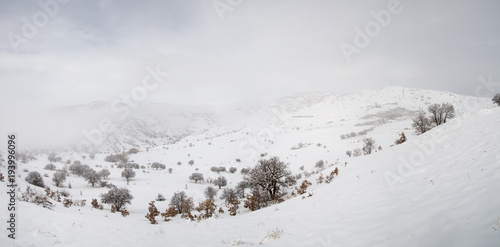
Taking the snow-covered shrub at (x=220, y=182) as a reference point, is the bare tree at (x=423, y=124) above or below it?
above

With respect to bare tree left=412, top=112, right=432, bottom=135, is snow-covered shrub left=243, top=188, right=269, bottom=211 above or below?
below

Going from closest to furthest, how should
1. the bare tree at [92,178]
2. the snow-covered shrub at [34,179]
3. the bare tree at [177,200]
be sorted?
the snow-covered shrub at [34,179], the bare tree at [177,200], the bare tree at [92,178]

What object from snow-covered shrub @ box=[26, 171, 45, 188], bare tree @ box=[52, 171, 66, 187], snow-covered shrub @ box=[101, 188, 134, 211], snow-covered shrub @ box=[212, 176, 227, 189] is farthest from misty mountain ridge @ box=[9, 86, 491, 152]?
bare tree @ box=[52, 171, 66, 187]

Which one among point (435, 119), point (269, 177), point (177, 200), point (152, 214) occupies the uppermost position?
point (435, 119)

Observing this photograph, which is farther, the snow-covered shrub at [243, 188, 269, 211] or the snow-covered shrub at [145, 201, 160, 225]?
the snow-covered shrub at [243, 188, 269, 211]

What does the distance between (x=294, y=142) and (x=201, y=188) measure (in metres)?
36.1

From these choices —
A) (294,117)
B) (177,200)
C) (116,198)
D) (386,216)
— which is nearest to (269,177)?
(177,200)

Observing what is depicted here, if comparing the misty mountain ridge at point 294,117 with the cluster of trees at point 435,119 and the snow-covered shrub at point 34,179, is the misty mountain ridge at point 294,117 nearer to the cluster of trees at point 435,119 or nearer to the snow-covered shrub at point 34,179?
the cluster of trees at point 435,119

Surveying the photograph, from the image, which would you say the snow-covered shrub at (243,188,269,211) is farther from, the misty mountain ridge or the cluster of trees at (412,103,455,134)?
the misty mountain ridge

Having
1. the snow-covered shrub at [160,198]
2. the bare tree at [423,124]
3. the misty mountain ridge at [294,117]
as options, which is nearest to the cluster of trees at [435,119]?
the bare tree at [423,124]

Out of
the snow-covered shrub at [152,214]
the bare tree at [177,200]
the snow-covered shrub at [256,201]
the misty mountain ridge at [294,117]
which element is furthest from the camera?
the misty mountain ridge at [294,117]

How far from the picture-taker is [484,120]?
12.3 meters

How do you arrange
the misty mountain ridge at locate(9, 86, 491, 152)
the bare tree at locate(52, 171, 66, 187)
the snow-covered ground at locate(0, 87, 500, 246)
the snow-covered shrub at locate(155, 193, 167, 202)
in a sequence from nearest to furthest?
the snow-covered ground at locate(0, 87, 500, 246) → the bare tree at locate(52, 171, 66, 187) → the snow-covered shrub at locate(155, 193, 167, 202) → the misty mountain ridge at locate(9, 86, 491, 152)

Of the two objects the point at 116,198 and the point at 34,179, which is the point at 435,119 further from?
the point at 34,179
